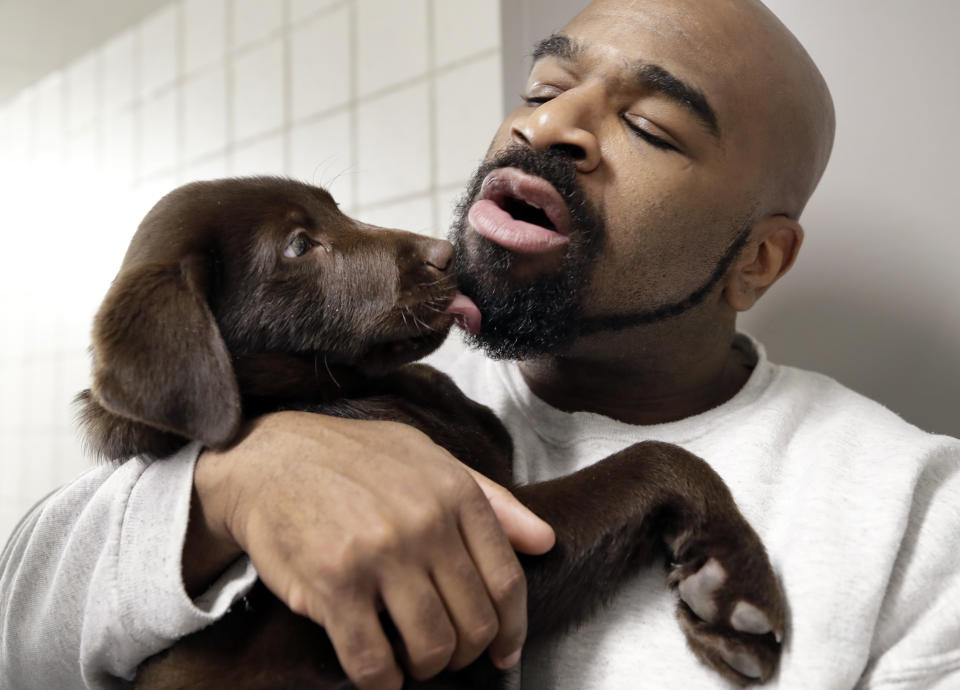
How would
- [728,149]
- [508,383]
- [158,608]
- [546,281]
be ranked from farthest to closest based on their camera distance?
[508,383] < [728,149] < [546,281] < [158,608]

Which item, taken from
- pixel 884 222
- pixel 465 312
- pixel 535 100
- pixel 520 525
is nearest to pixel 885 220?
pixel 884 222

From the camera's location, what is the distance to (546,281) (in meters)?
1.17

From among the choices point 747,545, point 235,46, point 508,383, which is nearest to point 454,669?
point 747,545

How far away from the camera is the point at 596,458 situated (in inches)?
48.6

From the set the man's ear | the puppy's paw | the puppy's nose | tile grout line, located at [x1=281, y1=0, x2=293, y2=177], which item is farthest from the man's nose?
tile grout line, located at [x1=281, y1=0, x2=293, y2=177]

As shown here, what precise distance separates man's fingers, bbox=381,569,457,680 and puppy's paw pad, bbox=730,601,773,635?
0.33m

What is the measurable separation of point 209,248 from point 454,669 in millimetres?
558

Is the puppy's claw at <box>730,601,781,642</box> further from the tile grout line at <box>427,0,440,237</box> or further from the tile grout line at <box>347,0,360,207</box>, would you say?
the tile grout line at <box>347,0,360,207</box>

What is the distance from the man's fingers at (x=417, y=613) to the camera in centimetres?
78

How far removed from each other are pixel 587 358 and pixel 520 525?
1.66 ft

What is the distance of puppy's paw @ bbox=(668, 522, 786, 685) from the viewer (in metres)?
0.91

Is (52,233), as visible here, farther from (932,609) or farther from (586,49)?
(932,609)

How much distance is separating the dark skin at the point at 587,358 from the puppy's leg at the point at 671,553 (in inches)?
3.4

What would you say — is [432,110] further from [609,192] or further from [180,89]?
[180,89]
